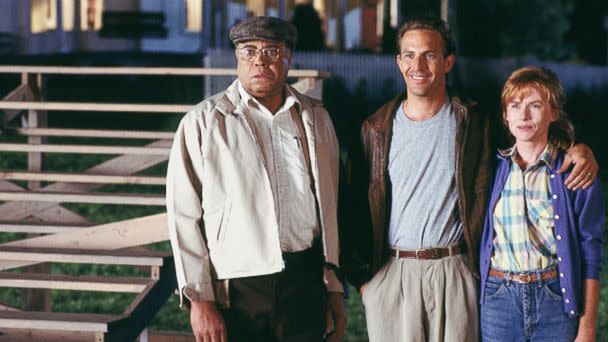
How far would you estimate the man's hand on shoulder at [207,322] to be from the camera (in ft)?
12.1

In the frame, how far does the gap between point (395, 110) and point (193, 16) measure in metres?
16.3

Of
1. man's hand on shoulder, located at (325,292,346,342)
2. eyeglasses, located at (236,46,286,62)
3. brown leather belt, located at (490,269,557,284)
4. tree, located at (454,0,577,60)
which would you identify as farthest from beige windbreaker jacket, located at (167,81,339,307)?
tree, located at (454,0,577,60)

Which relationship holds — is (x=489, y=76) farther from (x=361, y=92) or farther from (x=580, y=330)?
(x=580, y=330)

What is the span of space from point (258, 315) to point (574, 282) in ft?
4.14

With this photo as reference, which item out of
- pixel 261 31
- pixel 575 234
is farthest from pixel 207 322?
pixel 575 234

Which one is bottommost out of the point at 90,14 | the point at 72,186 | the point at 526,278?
the point at 72,186

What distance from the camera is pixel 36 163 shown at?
8.15 meters

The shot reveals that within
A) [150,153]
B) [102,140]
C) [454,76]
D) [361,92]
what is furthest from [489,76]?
[150,153]

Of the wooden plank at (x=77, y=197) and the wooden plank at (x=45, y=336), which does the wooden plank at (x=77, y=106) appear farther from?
the wooden plank at (x=45, y=336)

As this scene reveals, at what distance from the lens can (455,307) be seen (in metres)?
4.02

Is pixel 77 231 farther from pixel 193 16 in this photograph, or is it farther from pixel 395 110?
pixel 193 16

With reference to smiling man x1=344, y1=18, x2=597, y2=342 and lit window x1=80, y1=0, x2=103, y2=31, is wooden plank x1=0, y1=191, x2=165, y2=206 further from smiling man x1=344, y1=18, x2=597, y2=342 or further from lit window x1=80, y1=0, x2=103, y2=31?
lit window x1=80, y1=0, x2=103, y2=31

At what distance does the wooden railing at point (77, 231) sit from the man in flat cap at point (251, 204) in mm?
1930

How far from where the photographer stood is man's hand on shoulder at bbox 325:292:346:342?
4.04 m
